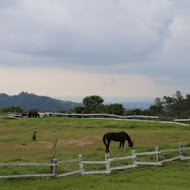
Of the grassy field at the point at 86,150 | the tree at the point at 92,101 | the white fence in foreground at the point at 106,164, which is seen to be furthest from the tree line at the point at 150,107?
the white fence in foreground at the point at 106,164

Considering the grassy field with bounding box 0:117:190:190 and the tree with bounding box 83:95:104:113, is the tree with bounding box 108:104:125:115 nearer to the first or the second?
the tree with bounding box 83:95:104:113

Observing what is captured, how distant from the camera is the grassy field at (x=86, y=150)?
1808 cm

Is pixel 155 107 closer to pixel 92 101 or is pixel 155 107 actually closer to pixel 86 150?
pixel 92 101

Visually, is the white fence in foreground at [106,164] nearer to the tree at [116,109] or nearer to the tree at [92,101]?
the tree at [116,109]

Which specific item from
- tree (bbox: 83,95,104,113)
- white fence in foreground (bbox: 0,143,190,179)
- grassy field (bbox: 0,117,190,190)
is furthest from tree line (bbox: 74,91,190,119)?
white fence in foreground (bbox: 0,143,190,179)

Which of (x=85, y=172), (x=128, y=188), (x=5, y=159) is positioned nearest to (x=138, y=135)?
(x=5, y=159)

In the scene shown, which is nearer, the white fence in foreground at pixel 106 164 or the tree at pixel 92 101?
the white fence in foreground at pixel 106 164

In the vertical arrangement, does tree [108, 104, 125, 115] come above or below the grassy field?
above

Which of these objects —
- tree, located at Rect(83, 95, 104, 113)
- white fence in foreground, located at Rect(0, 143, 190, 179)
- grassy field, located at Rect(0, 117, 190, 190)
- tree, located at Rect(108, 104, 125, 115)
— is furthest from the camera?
tree, located at Rect(83, 95, 104, 113)

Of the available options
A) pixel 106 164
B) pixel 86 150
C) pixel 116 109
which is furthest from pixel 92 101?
pixel 106 164

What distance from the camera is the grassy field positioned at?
1808 centimetres

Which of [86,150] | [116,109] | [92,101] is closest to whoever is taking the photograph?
[86,150]

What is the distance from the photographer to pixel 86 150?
99.5 ft

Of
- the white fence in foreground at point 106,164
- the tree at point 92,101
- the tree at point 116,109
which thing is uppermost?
the tree at point 92,101
